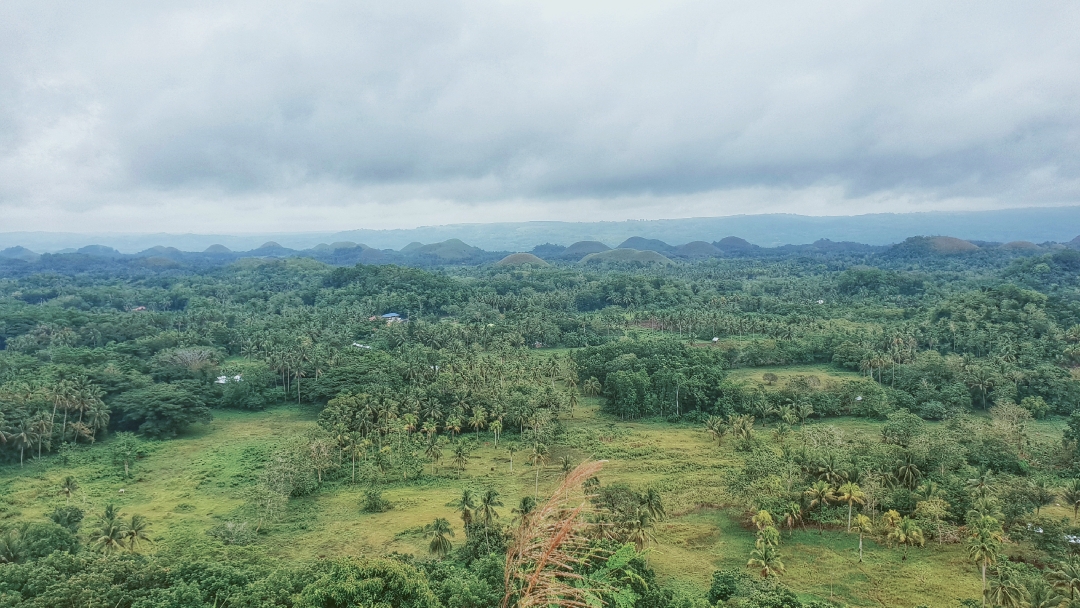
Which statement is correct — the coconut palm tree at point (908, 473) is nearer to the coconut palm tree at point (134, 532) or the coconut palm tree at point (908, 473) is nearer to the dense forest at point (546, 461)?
the dense forest at point (546, 461)

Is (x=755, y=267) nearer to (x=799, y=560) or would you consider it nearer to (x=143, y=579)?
(x=799, y=560)

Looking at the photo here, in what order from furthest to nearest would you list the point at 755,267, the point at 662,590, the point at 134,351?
the point at 755,267 < the point at 134,351 < the point at 662,590

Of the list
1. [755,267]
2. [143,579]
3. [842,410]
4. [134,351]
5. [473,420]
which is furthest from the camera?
[755,267]

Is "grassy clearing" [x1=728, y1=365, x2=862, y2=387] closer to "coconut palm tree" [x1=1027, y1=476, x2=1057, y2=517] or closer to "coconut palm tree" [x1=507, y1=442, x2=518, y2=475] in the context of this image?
"coconut palm tree" [x1=1027, y1=476, x2=1057, y2=517]

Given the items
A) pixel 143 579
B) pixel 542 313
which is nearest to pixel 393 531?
pixel 143 579

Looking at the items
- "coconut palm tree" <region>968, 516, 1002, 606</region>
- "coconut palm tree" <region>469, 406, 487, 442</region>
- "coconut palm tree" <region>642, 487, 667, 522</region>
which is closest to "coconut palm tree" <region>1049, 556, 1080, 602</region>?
"coconut palm tree" <region>968, 516, 1002, 606</region>
